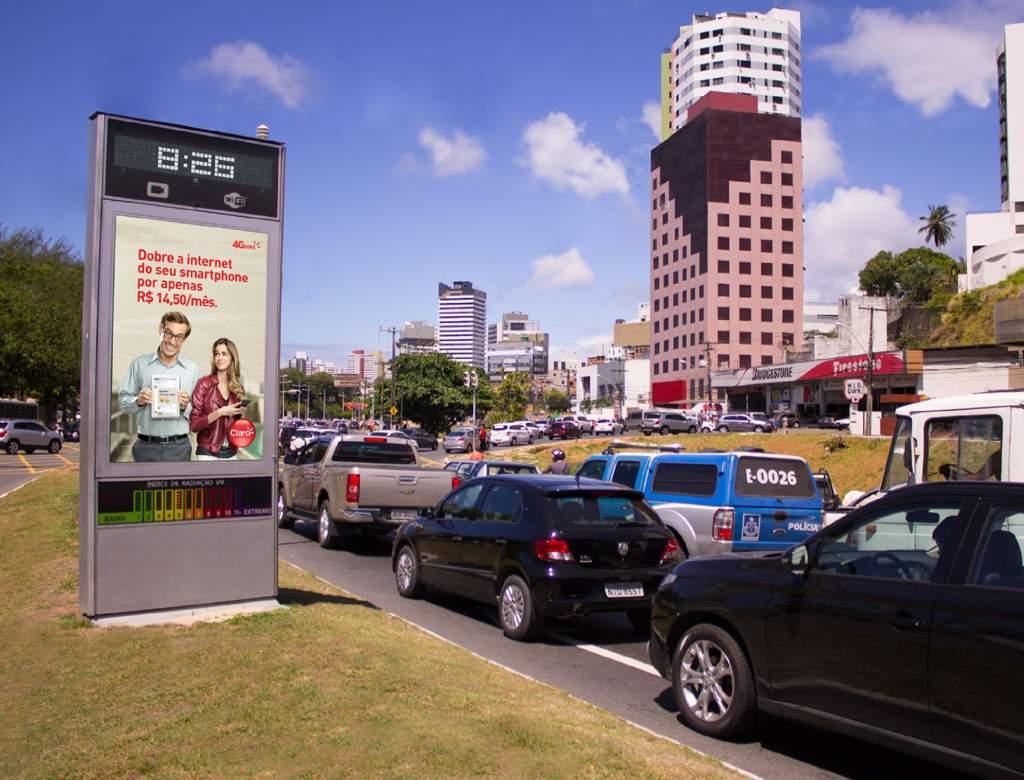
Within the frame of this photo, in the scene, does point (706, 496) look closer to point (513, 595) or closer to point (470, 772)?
point (513, 595)

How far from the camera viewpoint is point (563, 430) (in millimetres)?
70562

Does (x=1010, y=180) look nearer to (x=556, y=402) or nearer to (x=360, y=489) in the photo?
(x=360, y=489)

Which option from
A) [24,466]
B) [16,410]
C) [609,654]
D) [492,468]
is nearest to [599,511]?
[609,654]

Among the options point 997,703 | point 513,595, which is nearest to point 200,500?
point 513,595

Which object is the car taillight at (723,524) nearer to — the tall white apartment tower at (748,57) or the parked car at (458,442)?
the parked car at (458,442)

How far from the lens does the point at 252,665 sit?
6.54 m

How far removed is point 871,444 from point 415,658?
105ft

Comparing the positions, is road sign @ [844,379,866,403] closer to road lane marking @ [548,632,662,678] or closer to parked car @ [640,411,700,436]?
road lane marking @ [548,632,662,678]

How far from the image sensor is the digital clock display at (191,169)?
797cm

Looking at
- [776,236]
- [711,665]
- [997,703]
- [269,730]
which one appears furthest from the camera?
[776,236]

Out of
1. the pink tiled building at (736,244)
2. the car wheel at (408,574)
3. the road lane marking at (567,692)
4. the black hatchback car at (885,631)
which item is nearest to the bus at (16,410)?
the car wheel at (408,574)

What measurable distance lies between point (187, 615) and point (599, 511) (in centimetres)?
392

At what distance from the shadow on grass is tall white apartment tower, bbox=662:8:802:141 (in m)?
141

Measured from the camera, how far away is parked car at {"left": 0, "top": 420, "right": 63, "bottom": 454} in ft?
156
